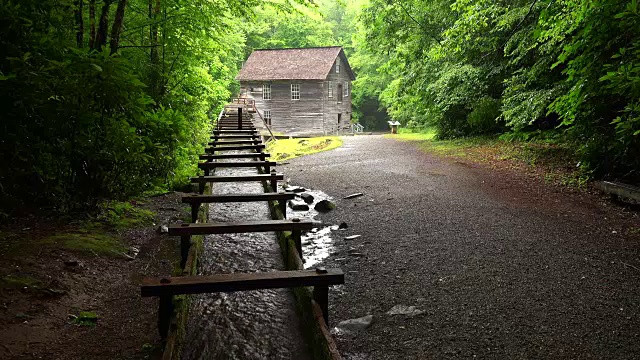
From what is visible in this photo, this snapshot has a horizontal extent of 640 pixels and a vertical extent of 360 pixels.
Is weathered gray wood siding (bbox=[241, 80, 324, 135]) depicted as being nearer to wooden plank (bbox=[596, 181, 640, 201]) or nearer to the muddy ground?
wooden plank (bbox=[596, 181, 640, 201])

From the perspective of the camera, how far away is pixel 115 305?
4.21m

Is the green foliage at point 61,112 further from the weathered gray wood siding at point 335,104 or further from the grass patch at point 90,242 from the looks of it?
the weathered gray wood siding at point 335,104

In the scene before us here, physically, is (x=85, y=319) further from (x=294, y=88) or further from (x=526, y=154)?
(x=294, y=88)

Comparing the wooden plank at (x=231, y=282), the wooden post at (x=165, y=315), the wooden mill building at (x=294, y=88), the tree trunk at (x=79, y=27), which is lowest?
the wooden post at (x=165, y=315)

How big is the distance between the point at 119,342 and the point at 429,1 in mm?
17404

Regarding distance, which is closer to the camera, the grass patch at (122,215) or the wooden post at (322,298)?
the wooden post at (322,298)

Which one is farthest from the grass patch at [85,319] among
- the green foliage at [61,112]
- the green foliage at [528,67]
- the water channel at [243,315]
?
the green foliage at [528,67]

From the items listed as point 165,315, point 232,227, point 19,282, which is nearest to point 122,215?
point 19,282

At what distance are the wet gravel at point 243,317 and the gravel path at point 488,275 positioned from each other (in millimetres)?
652

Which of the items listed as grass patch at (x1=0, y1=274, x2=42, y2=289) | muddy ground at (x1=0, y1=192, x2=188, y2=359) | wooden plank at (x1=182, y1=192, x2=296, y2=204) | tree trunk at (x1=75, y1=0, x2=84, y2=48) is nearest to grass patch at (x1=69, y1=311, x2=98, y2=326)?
muddy ground at (x1=0, y1=192, x2=188, y2=359)

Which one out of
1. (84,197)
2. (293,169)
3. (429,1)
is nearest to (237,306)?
(84,197)

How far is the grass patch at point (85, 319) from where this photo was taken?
3.74 metres

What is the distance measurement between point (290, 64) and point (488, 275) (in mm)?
36429

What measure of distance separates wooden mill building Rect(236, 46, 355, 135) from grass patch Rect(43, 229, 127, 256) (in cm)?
3367
